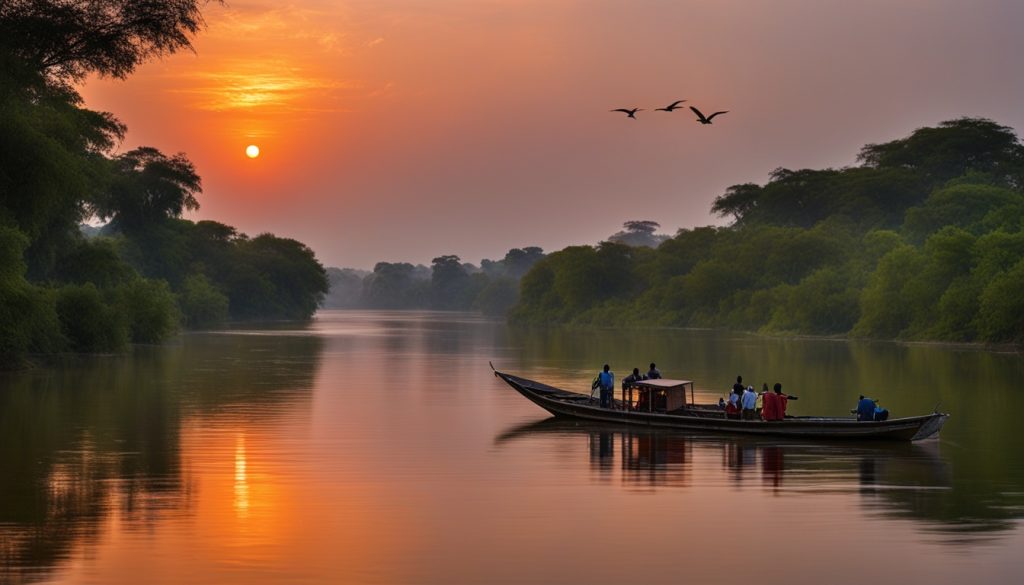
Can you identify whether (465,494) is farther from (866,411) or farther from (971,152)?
(971,152)

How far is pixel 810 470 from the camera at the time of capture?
91.8 ft

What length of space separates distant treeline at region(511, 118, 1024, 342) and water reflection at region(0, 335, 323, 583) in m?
53.7

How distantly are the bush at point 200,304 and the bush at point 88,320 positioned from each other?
5985 centimetres

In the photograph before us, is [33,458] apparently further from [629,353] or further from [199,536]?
[629,353]

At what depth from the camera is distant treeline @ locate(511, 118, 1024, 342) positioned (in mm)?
96250

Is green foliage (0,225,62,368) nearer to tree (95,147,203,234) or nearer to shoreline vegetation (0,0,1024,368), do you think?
shoreline vegetation (0,0,1024,368)

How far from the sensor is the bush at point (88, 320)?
222 feet

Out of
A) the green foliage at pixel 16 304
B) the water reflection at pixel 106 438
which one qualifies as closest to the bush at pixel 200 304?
the water reflection at pixel 106 438

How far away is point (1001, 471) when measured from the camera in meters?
27.9

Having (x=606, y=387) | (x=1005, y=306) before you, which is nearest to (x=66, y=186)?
(x=606, y=387)

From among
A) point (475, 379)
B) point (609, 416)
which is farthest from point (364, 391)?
point (609, 416)

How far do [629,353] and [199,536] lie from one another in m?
68.7

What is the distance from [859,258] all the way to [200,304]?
235ft

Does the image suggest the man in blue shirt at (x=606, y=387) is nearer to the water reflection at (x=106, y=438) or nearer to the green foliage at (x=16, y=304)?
the water reflection at (x=106, y=438)
